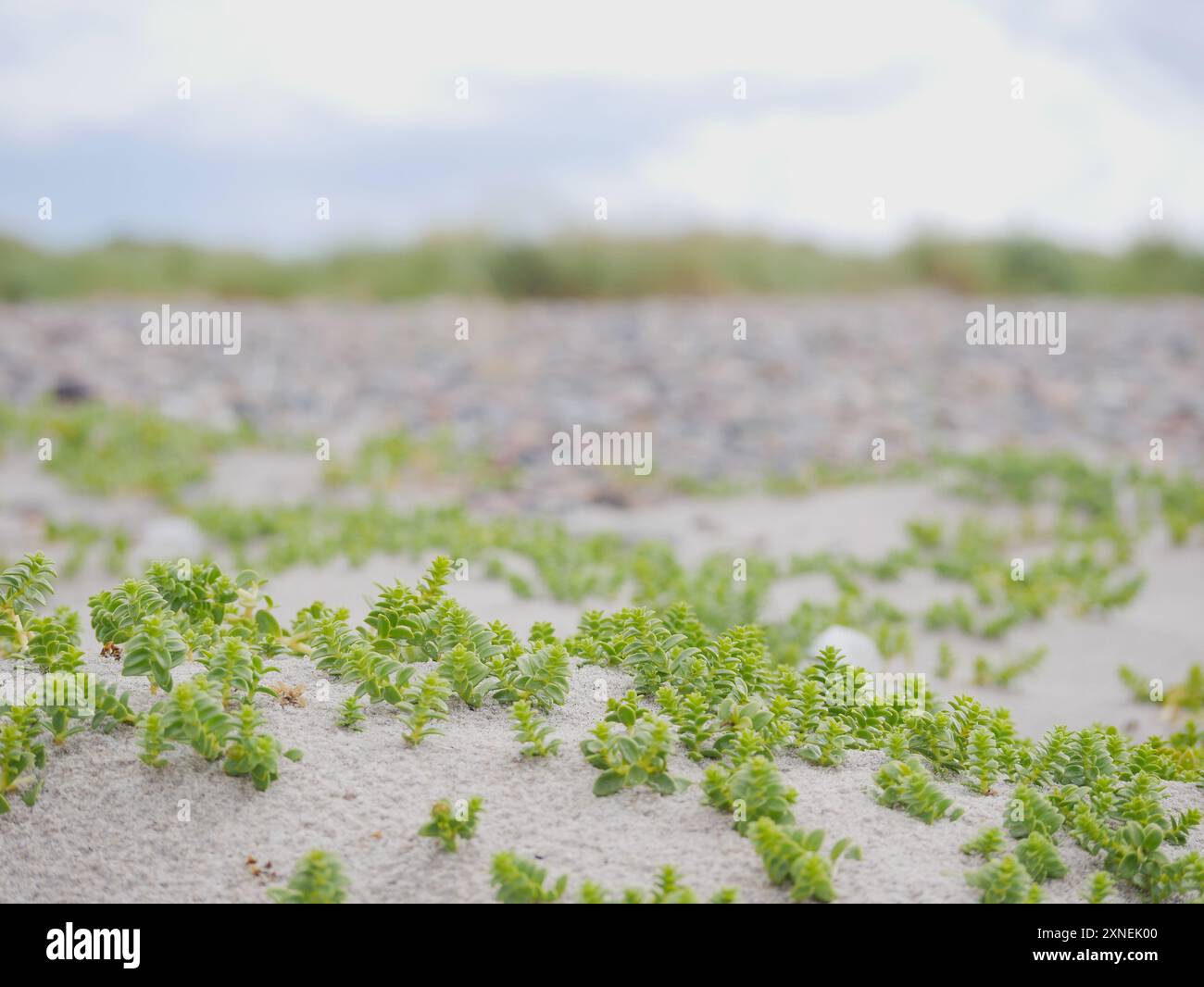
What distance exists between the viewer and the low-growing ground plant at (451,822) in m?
2.83

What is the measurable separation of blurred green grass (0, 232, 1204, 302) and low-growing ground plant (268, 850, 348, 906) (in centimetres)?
1543

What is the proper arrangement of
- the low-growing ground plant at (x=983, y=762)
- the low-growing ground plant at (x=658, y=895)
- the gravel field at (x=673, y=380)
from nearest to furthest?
the low-growing ground plant at (x=658, y=895) < the low-growing ground plant at (x=983, y=762) < the gravel field at (x=673, y=380)

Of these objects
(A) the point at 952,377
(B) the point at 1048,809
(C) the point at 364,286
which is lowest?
(B) the point at 1048,809

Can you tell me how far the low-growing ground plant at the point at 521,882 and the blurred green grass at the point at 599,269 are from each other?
1544 cm

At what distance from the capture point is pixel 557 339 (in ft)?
45.3

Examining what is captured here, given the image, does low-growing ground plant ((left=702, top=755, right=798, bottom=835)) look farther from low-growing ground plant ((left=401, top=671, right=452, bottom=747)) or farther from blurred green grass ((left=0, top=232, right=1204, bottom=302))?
blurred green grass ((left=0, top=232, right=1204, bottom=302))

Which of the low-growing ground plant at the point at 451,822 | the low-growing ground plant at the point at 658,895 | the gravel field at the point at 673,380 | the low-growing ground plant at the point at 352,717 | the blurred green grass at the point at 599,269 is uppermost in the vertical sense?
the blurred green grass at the point at 599,269

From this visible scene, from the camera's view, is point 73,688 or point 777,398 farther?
point 777,398

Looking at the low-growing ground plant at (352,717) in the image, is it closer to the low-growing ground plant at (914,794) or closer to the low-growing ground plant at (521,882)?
the low-growing ground plant at (521,882)

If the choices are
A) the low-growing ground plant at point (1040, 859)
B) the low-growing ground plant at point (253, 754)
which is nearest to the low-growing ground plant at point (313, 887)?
the low-growing ground plant at point (253, 754)

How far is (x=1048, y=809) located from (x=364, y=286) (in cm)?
1669

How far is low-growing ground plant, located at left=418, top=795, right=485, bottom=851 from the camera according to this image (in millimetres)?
2832
